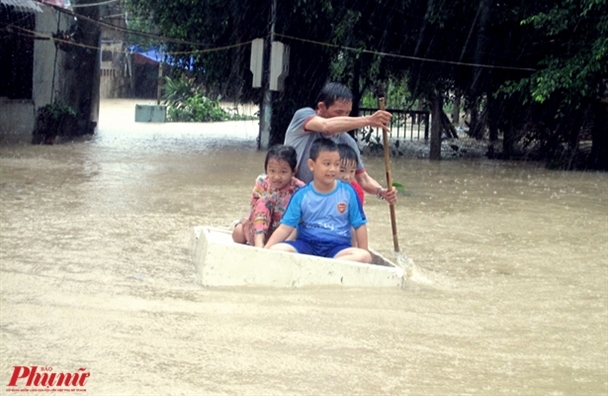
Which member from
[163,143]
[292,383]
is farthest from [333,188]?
[163,143]

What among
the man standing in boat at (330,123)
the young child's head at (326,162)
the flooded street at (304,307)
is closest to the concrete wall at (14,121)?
the flooded street at (304,307)

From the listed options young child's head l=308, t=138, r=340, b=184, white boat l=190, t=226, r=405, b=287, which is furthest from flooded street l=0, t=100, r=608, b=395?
young child's head l=308, t=138, r=340, b=184

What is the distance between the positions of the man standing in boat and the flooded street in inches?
41.2

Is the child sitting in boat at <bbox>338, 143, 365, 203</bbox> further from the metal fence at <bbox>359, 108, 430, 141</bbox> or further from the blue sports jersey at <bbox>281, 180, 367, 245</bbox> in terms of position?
the metal fence at <bbox>359, 108, 430, 141</bbox>

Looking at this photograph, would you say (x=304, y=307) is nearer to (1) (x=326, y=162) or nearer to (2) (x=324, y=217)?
(2) (x=324, y=217)

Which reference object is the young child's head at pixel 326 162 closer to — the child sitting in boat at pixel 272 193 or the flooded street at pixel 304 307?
the child sitting in boat at pixel 272 193

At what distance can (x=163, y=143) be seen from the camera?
2253 cm

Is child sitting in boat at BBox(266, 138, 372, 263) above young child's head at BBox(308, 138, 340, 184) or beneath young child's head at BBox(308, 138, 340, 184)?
beneath

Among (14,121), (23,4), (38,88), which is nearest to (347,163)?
(23,4)

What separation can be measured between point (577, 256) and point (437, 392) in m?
4.38

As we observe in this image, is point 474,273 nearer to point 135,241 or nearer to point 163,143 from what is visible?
point 135,241

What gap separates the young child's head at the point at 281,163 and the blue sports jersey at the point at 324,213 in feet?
0.67

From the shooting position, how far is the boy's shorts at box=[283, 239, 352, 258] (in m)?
6.50

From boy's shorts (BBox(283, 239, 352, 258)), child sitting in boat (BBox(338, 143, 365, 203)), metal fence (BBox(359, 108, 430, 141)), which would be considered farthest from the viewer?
metal fence (BBox(359, 108, 430, 141))
